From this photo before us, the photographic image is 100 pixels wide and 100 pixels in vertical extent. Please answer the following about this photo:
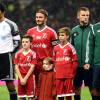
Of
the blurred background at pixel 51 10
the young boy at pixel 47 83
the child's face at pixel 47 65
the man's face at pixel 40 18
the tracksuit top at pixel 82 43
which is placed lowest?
the young boy at pixel 47 83

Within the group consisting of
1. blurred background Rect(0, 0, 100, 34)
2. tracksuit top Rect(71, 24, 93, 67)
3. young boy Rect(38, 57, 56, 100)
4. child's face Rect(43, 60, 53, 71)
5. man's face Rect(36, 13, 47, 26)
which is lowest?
young boy Rect(38, 57, 56, 100)

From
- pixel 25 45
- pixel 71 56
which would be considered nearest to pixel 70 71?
pixel 71 56

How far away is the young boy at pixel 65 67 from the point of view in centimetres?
953

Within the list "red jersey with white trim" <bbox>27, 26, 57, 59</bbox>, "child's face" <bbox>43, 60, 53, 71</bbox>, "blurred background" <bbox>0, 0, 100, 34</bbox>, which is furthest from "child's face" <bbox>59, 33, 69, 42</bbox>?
"blurred background" <bbox>0, 0, 100, 34</bbox>

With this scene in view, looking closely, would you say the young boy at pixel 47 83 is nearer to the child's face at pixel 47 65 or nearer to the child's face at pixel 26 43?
the child's face at pixel 47 65

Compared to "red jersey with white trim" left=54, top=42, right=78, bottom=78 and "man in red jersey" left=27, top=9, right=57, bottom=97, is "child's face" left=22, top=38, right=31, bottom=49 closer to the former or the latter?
"man in red jersey" left=27, top=9, right=57, bottom=97

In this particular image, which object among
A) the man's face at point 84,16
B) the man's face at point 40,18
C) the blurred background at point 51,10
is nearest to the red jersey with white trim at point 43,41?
the man's face at point 40,18

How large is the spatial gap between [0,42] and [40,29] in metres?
0.79

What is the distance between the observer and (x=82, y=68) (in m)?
9.82

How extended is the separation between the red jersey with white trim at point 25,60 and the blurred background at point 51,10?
13240 mm

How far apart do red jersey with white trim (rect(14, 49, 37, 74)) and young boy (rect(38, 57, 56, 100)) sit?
0.89 feet

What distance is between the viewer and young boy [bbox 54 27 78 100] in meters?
9.53

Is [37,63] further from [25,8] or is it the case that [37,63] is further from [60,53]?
[25,8]

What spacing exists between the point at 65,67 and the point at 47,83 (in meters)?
0.43
